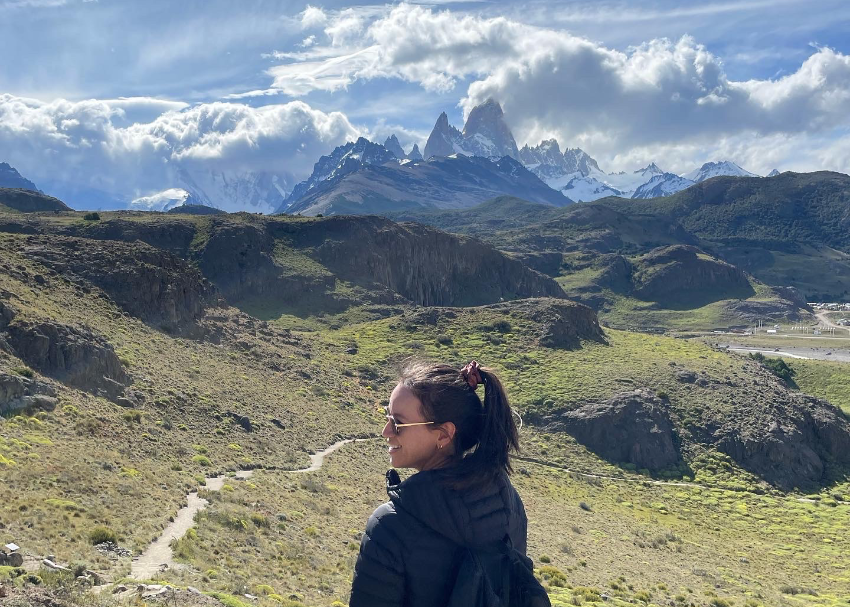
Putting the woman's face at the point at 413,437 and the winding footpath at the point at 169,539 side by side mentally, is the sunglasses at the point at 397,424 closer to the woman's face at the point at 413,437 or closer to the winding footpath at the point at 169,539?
the woman's face at the point at 413,437

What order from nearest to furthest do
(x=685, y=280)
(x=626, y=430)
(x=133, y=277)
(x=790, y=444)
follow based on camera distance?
(x=133, y=277) → (x=626, y=430) → (x=790, y=444) → (x=685, y=280)

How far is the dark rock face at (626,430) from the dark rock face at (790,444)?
16.6ft

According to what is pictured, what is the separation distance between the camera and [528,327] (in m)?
76.1

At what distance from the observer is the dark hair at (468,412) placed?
425cm

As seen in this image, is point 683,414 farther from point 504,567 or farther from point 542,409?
point 504,567

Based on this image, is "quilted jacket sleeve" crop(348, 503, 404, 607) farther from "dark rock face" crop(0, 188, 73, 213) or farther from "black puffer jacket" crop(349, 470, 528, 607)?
"dark rock face" crop(0, 188, 73, 213)

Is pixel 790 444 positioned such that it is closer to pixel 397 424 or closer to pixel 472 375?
pixel 472 375

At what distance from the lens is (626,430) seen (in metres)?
56.2

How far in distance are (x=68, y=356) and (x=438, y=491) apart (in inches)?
1307

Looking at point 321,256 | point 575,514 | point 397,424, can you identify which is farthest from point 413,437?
point 321,256

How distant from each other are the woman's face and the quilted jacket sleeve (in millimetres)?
504

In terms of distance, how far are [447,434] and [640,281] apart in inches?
7051

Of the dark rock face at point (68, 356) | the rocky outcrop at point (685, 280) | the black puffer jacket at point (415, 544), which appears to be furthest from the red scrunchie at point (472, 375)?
the rocky outcrop at point (685, 280)

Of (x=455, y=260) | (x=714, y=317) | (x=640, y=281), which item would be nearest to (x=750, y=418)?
(x=455, y=260)
